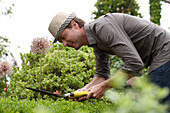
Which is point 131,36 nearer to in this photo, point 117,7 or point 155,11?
point 117,7

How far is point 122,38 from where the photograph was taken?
2156 millimetres

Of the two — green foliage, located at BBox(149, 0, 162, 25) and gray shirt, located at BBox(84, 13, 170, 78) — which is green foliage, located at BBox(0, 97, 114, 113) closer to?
gray shirt, located at BBox(84, 13, 170, 78)

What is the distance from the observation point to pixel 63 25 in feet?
8.09

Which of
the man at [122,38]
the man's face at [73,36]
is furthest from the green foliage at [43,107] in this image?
the man's face at [73,36]

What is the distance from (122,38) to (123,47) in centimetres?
10

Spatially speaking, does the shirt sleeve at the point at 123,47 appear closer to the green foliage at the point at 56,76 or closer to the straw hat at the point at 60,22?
the straw hat at the point at 60,22

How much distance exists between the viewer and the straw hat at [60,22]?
8.11 feet

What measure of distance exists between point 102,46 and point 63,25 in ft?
1.74

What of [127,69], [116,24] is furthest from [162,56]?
[116,24]

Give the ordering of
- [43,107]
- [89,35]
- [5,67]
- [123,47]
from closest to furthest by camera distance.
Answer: [43,107] < [123,47] < [89,35] < [5,67]

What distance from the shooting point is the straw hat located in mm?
2472

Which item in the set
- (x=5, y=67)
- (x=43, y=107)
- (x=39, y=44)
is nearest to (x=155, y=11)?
(x=39, y=44)

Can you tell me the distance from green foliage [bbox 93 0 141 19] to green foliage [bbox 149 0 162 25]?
2.45 metres

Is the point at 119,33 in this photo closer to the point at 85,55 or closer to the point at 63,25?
the point at 63,25
